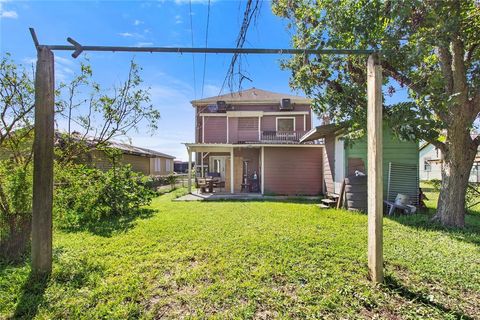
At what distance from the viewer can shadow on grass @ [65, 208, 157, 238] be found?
19.8 feet

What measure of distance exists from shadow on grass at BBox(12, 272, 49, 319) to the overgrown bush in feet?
4.00

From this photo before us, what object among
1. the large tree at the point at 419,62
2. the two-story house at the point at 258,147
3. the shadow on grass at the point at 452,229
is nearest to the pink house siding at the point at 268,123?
the two-story house at the point at 258,147

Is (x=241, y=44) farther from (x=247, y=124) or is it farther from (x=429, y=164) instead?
(x=429, y=164)

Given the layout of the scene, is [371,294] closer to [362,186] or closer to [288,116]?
[362,186]

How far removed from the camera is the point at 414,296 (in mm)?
3027

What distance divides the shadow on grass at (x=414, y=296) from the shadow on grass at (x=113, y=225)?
210 inches

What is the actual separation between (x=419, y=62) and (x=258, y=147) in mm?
9911

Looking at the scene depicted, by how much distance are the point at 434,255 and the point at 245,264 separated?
10.5ft

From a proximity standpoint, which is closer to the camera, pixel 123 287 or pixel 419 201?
pixel 123 287

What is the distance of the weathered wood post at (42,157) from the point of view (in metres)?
Answer: 3.19

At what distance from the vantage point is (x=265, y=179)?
46.7ft

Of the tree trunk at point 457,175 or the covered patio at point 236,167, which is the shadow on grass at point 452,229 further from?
the covered patio at point 236,167

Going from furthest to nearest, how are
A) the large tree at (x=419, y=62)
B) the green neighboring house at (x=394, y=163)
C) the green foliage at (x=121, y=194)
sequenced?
the green neighboring house at (x=394, y=163), the green foliage at (x=121, y=194), the large tree at (x=419, y=62)

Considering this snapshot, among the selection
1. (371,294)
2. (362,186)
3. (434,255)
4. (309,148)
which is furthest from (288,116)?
(371,294)
